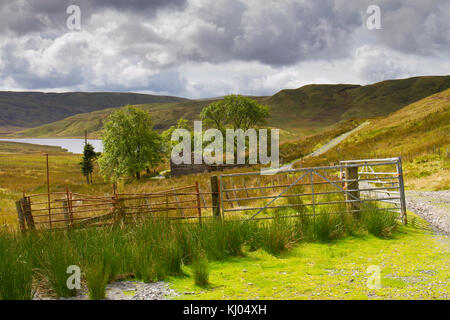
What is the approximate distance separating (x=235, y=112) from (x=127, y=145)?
20303 millimetres

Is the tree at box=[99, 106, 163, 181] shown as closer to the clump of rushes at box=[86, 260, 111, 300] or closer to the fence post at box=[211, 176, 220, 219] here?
the fence post at box=[211, 176, 220, 219]

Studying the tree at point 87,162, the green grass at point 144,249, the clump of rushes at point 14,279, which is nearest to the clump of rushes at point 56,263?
the green grass at point 144,249

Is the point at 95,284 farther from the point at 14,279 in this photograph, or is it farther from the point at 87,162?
the point at 87,162

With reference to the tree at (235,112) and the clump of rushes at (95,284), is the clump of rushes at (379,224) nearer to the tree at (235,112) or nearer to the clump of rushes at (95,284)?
the clump of rushes at (95,284)

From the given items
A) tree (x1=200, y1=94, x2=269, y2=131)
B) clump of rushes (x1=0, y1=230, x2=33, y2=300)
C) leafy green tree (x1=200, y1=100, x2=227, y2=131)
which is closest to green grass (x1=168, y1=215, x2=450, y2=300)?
clump of rushes (x1=0, y1=230, x2=33, y2=300)

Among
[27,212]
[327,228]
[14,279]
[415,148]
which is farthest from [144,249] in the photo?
[415,148]

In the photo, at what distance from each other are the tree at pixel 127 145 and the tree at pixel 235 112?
13.9 m

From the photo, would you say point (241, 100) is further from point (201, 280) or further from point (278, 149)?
Result: point (201, 280)

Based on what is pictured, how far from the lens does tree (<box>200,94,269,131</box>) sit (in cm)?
6022

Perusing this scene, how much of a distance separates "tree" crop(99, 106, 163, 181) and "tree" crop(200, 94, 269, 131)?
13.9 meters

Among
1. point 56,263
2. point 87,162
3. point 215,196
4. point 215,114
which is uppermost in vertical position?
point 215,114

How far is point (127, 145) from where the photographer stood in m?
49.3
